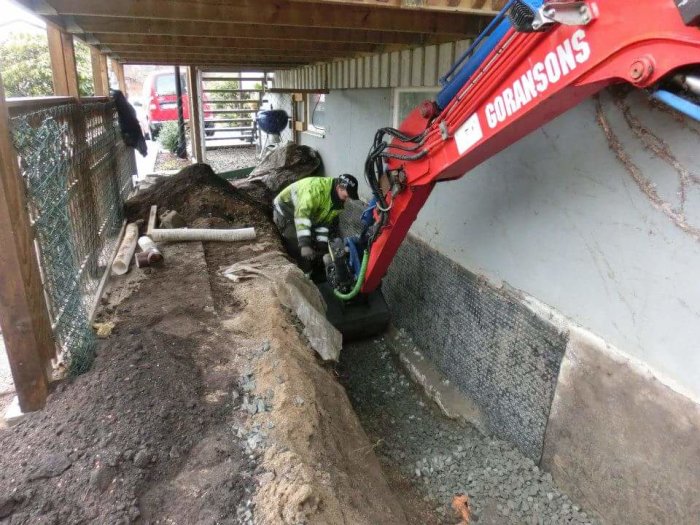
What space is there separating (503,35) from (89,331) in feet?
10.6

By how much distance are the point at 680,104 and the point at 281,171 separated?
311 inches

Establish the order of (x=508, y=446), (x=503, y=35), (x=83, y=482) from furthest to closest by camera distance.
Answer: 1. (x=508, y=446)
2. (x=503, y=35)
3. (x=83, y=482)

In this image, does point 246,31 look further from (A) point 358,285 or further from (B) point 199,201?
(A) point 358,285

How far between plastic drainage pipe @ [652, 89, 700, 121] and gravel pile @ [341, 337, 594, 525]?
2.68 metres

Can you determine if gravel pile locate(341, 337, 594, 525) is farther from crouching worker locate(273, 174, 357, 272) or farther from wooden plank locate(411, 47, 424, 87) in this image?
wooden plank locate(411, 47, 424, 87)

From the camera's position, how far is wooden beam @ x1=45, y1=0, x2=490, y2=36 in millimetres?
3693

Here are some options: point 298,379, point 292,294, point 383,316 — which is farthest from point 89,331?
point 383,316

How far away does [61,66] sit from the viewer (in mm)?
4328

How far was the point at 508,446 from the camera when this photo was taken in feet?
12.2

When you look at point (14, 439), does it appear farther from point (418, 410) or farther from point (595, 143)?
point (595, 143)

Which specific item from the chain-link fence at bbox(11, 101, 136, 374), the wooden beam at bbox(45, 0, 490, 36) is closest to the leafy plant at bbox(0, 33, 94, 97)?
the chain-link fence at bbox(11, 101, 136, 374)

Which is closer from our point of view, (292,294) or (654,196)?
(654,196)

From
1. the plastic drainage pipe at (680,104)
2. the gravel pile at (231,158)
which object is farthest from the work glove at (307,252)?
the gravel pile at (231,158)

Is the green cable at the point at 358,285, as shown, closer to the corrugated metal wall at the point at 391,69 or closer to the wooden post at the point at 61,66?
the corrugated metal wall at the point at 391,69
